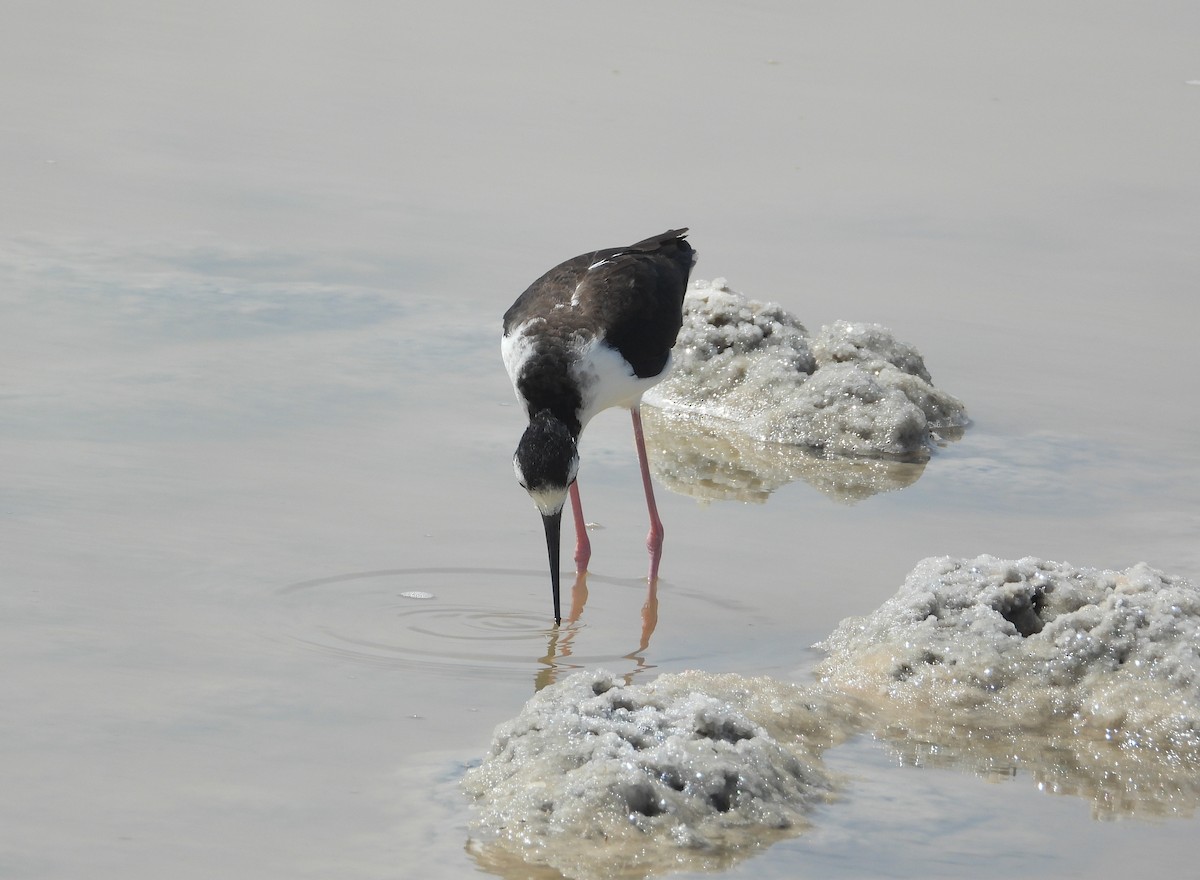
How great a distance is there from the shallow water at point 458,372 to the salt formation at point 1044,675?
174mm

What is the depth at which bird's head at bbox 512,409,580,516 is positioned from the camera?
21.1 ft

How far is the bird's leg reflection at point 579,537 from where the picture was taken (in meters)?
7.07

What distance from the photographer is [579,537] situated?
717 centimetres

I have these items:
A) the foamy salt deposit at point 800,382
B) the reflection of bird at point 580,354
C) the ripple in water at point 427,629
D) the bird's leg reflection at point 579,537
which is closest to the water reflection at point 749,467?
the foamy salt deposit at point 800,382

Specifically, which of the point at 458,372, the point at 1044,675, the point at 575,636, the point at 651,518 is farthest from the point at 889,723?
the point at 458,372

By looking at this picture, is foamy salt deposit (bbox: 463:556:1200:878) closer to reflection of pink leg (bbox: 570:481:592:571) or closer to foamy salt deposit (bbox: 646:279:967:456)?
reflection of pink leg (bbox: 570:481:592:571)

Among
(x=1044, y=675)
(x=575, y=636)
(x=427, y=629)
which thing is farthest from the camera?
(x=575, y=636)

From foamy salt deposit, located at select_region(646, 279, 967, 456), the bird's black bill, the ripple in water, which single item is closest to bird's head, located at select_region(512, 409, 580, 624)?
the bird's black bill

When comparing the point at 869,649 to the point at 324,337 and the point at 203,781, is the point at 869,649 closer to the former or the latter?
the point at 203,781

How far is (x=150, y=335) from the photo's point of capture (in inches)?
342

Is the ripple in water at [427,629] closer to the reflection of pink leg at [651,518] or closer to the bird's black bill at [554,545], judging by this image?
the bird's black bill at [554,545]

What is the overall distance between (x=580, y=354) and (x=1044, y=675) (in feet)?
7.69

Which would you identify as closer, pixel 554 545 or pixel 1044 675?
pixel 1044 675

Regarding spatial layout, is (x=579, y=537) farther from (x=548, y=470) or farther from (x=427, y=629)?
(x=427, y=629)
